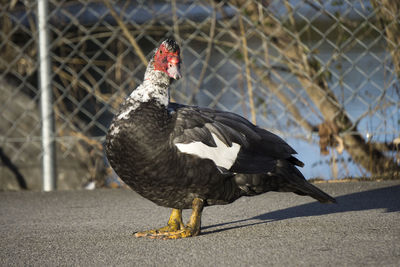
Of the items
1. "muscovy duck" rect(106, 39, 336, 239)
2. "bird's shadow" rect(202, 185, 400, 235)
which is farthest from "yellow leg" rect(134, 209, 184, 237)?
"bird's shadow" rect(202, 185, 400, 235)

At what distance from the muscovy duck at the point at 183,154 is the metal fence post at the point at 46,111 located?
1511 millimetres

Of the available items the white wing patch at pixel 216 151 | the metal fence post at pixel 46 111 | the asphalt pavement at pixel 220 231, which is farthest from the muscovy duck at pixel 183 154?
the metal fence post at pixel 46 111

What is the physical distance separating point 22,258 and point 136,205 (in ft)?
3.74

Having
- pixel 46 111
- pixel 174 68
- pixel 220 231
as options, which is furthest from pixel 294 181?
pixel 46 111

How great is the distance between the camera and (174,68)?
2.31 metres

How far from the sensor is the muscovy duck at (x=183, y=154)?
2162 millimetres

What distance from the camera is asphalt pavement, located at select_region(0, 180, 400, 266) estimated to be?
6.18 ft

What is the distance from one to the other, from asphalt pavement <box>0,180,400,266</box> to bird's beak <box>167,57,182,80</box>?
61 centimetres

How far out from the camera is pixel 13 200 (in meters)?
3.33

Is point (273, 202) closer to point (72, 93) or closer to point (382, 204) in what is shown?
point (382, 204)

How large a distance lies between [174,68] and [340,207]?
106cm

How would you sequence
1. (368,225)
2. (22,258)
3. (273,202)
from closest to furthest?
(22,258), (368,225), (273,202)

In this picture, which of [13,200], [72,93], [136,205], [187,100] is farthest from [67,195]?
[72,93]

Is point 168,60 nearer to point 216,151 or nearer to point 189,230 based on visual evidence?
point 216,151
